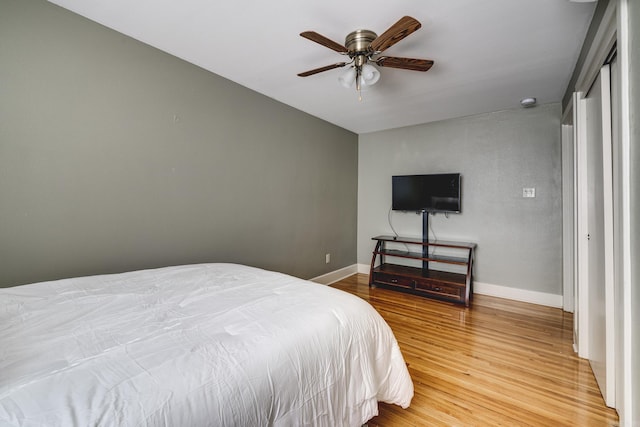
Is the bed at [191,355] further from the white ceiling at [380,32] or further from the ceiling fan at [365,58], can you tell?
the white ceiling at [380,32]

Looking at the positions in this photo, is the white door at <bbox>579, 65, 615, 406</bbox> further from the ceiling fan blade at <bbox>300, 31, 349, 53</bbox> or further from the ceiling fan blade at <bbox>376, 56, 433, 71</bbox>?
the ceiling fan blade at <bbox>300, 31, 349, 53</bbox>

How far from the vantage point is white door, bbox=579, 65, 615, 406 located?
160cm

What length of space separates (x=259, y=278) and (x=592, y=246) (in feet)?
7.47

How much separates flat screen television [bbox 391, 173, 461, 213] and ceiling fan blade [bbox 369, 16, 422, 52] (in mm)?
2353

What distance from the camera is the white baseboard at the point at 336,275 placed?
3.93 metres

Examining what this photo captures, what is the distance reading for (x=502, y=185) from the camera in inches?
138

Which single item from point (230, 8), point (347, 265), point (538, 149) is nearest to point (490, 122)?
point (538, 149)

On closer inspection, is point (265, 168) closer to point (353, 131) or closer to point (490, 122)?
point (353, 131)

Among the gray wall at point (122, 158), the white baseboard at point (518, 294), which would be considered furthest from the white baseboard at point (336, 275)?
the white baseboard at point (518, 294)

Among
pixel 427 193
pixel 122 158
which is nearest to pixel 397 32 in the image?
pixel 122 158

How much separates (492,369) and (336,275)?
2436 mm

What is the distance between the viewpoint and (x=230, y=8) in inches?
68.8

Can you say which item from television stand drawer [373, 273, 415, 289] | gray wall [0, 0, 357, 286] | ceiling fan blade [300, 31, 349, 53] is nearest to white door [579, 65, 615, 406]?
ceiling fan blade [300, 31, 349, 53]

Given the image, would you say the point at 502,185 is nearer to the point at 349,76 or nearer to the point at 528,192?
the point at 528,192
